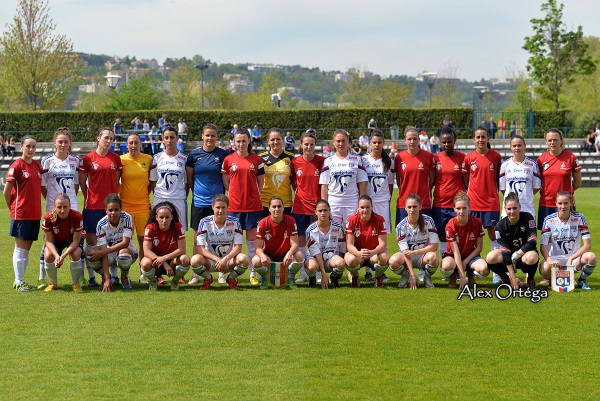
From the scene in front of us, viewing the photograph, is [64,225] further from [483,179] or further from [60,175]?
[483,179]

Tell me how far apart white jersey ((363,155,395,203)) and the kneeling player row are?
76 cm

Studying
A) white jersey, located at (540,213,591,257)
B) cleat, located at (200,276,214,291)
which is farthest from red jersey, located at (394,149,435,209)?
cleat, located at (200,276,214,291)

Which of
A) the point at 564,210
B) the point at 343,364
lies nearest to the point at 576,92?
the point at 564,210

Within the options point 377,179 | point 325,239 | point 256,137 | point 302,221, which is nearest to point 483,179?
point 377,179

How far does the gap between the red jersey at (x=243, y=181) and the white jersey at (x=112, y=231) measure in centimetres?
134

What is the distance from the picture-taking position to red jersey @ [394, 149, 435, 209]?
11.1m

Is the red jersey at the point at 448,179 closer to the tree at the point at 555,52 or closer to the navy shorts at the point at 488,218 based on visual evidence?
the navy shorts at the point at 488,218

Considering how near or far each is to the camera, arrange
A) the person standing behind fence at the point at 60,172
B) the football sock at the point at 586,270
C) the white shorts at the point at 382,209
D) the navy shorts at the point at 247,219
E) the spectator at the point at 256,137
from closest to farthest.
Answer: the football sock at the point at 586,270
the person standing behind fence at the point at 60,172
the navy shorts at the point at 247,219
the white shorts at the point at 382,209
the spectator at the point at 256,137

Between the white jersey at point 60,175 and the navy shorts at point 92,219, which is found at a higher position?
the white jersey at point 60,175

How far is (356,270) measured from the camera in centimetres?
1059

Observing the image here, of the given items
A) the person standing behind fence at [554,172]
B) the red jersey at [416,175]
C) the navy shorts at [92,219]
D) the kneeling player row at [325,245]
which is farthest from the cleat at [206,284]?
the person standing behind fence at [554,172]

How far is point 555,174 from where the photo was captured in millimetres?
11023

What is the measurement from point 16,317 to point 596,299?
625cm

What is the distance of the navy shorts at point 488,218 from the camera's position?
1114 cm
